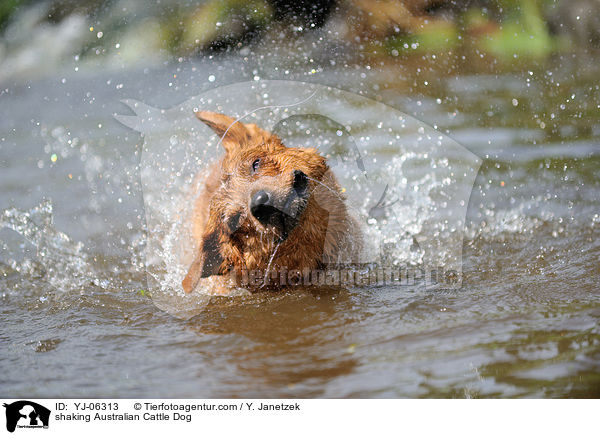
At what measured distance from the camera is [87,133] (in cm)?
657

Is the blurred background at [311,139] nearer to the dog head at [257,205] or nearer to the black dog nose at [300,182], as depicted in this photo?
the dog head at [257,205]

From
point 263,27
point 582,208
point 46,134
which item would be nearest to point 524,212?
point 582,208

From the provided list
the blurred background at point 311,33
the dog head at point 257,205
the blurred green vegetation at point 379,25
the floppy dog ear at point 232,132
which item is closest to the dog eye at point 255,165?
the dog head at point 257,205

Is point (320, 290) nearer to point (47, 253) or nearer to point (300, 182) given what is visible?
point (300, 182)

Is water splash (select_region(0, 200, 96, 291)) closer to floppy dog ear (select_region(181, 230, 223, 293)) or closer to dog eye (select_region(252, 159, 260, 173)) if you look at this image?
floppy dog ear (select_region(181, 230, 223, 293))

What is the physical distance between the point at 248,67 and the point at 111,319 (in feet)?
12.5

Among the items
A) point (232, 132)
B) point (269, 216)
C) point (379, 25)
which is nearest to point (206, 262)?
point (269, 216)

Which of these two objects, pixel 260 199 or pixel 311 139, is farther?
pixel 311 139

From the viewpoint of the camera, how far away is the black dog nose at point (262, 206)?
3.02 meters

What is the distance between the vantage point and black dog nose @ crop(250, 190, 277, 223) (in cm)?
302
